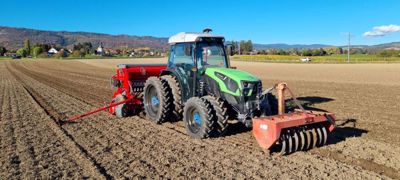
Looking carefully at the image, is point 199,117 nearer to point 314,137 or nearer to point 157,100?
point 157,100

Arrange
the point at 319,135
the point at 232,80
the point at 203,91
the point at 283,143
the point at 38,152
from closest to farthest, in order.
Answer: the point at 283,143 → the point at 319,135 → the point at 38,152 → the point at 232,80 → the point at 203,91

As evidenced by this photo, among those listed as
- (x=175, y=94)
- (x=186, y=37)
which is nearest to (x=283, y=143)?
(x=175, y=94)

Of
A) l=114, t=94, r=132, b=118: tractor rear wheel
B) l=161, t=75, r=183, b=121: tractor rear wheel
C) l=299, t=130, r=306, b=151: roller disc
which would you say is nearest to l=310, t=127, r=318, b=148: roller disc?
l=299, t=130, r=306, b=151: roller disc

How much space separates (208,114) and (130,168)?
1.73 metres

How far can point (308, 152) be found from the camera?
617 centimetres

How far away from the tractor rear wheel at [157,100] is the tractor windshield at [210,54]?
3.58 ft

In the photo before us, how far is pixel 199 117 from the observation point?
6.99m

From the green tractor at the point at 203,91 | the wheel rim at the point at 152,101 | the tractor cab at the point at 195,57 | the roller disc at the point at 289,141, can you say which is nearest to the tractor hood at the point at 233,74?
the green tractor at the point at 203,91

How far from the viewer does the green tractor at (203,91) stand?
664cm

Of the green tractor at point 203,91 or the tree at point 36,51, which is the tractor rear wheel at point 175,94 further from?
the tree at point 36,51

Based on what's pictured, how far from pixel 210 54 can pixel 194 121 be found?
4.62ft

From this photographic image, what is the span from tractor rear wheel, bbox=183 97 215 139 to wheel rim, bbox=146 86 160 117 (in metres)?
1.51

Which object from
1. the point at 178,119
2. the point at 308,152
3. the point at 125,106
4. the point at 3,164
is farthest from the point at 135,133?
the point at 308,152

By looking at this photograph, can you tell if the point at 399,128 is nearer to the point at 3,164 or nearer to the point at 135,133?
the point at 135,133
